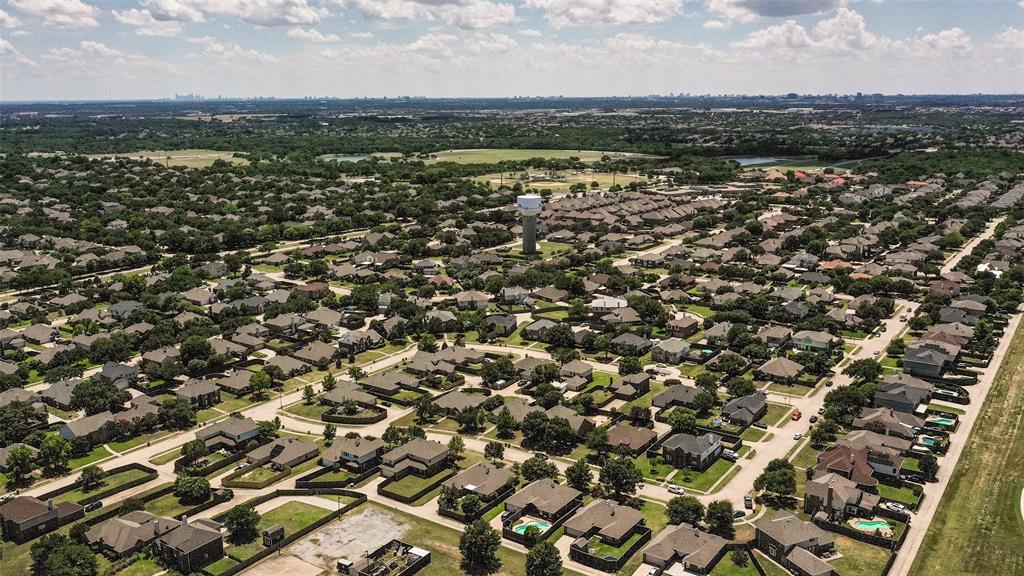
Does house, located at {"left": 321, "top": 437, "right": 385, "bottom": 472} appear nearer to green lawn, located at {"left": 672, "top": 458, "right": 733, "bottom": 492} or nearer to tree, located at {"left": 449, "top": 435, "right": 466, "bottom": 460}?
tree, located at {"left": 449, "top": 435, "right": 466, "bottom": 460}

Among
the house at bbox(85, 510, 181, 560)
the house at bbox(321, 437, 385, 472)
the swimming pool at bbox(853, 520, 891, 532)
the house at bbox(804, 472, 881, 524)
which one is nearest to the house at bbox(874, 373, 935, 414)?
the house at bbox(804, 472, 881, 524)

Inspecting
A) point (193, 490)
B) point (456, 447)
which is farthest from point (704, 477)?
point (193, 490)

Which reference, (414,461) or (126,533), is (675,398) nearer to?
(414,461)

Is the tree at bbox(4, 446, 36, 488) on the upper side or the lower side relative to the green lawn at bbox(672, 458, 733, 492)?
upper

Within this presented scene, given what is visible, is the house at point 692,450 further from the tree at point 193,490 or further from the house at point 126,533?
the house at point 126,533

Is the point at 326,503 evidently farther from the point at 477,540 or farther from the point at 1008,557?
the point at 1008,557

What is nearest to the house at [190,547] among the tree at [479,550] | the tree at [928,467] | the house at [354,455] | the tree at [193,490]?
the tree at [193,490]
